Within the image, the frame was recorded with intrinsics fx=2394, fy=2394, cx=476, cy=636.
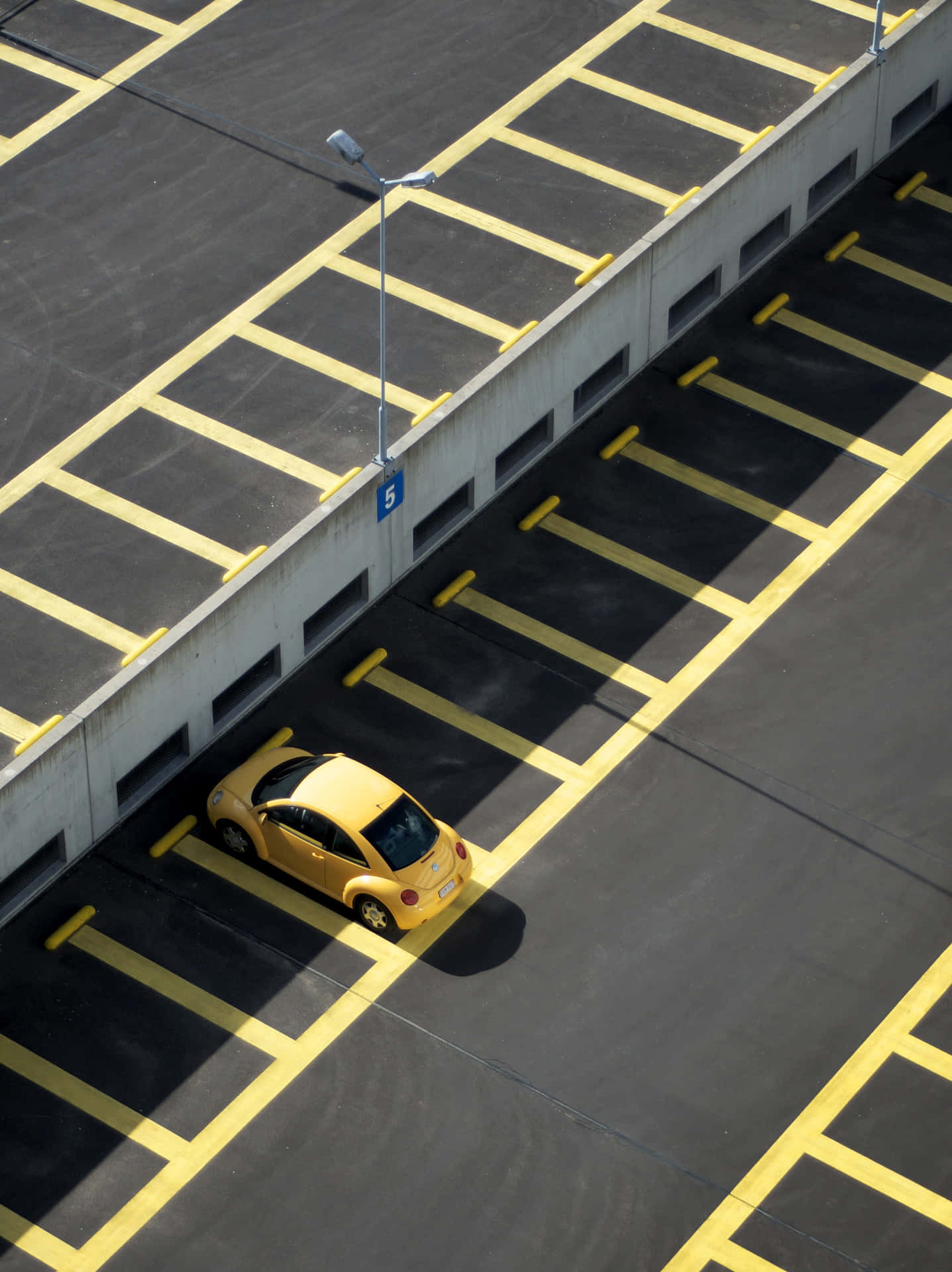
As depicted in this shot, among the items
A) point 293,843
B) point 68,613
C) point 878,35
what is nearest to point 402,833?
point 293,843

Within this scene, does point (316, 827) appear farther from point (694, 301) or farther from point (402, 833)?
point (694, 301)

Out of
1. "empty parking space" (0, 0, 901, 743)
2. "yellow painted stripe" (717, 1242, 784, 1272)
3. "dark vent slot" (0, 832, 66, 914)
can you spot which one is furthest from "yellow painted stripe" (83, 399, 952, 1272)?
"empty parking space" (0, 0, 901, 743)

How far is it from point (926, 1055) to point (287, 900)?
979cm

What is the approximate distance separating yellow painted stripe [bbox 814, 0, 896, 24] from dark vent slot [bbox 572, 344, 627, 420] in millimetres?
10330

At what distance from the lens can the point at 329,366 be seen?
41.6 m

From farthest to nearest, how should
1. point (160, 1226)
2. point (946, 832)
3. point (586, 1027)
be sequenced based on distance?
1. point (946, 832)
2. point (586, 1027)
3. point (160, 1226)

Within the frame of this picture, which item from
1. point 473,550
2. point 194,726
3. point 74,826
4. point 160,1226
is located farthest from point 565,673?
point 160,1226

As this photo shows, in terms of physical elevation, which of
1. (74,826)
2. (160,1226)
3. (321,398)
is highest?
(321,398)

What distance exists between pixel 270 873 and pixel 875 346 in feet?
56.1

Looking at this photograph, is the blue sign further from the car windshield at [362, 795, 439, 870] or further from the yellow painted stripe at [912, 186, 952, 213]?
the yellow painted stripe at [912, 186, 952, 213]

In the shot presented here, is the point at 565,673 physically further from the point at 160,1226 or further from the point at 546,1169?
the point at 160,1226

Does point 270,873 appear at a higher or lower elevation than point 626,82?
lower

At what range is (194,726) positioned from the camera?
38000 millimetres

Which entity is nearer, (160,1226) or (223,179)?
(160,1226)
